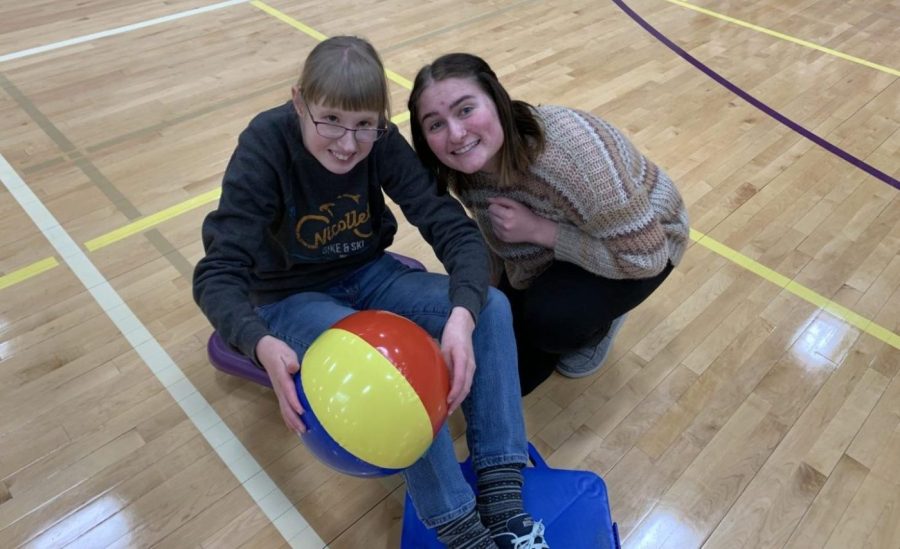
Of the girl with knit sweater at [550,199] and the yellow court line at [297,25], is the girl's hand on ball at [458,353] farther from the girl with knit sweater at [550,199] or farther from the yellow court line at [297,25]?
the yellow court line at [297,25]

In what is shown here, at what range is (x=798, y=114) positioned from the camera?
3191 millimetres

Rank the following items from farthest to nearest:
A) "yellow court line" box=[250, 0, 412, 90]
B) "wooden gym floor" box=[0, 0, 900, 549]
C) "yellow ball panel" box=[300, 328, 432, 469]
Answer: "yellow court line" box=[250, 0, 412, 90]
"wooden gym floor" box=[0, 0, 900, 549]
"yellow ball panel" box=[300, 328, 432, 469]

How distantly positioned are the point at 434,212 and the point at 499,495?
67cm

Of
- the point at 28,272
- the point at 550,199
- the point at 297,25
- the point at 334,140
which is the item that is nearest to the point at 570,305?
the point at 550,199

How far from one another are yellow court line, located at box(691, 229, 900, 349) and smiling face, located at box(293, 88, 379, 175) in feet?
5.36

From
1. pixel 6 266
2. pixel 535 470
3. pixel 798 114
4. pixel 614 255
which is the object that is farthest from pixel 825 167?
pixel 6 266

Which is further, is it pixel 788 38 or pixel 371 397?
pixel 788 38

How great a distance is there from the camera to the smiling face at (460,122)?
127 cm

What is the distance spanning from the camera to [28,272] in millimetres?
2072

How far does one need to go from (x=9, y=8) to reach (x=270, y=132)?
3.96m

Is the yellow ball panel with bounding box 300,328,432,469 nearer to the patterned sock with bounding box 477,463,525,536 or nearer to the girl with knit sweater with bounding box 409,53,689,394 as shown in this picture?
the patterned sock with bounding box 477,463,525,536

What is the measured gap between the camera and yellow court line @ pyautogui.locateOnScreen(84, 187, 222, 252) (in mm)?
2207

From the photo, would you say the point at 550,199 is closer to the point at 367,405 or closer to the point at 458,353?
the point at 458,353

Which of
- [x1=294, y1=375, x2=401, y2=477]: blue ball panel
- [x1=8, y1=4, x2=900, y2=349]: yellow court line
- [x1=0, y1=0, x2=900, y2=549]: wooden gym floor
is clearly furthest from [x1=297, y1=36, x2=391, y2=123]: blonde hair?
[x1=8, y1=4, x2=900, y2=349]: yellow court line
